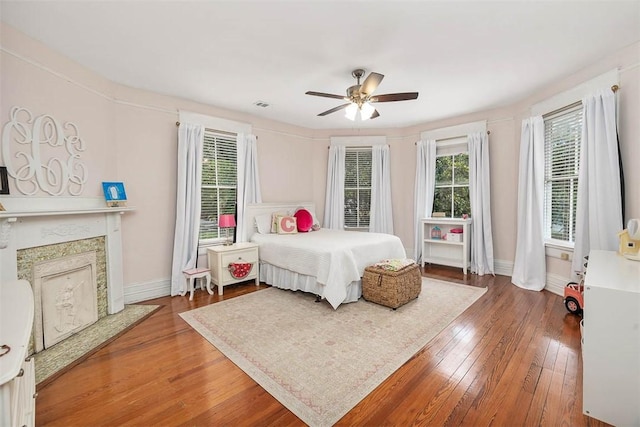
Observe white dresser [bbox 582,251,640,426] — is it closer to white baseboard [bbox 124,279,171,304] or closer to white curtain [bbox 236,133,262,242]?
white curtain [bbox 236,133,262,242]

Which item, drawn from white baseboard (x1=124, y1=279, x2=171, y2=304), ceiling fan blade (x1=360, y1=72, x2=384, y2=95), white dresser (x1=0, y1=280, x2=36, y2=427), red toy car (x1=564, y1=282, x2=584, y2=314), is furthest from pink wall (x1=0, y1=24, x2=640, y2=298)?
ceiling fan blade (x1=360, y1=72, x2=384, y2=95)

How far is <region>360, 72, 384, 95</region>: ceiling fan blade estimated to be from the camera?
248 cm

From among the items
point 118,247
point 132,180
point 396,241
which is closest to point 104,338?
point 118,247

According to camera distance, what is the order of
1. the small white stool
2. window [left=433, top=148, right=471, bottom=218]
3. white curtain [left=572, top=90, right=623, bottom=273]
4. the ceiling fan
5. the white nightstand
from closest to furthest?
the ceiling fan → white curtain [left=572, top=90, right=623, bottom=273] → the small white stool → the white nightstand → window [left=433, top=148, right=471, bottom=218]

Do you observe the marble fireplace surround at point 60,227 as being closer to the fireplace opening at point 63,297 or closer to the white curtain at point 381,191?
the fireplace opening at point 63,297

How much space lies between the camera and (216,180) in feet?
14.0

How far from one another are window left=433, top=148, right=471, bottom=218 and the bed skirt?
2726 mm

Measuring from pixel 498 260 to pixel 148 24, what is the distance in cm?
538

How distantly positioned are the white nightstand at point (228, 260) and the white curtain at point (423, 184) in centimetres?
301

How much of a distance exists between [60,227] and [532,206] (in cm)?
539

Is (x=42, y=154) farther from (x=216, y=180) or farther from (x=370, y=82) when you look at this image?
(x=370, y=82)

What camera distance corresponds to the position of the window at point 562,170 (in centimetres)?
344

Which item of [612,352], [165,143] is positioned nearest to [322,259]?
[612,352]

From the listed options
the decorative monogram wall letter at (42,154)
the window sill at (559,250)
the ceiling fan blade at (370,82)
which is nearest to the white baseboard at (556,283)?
the window sill at (559,250)
